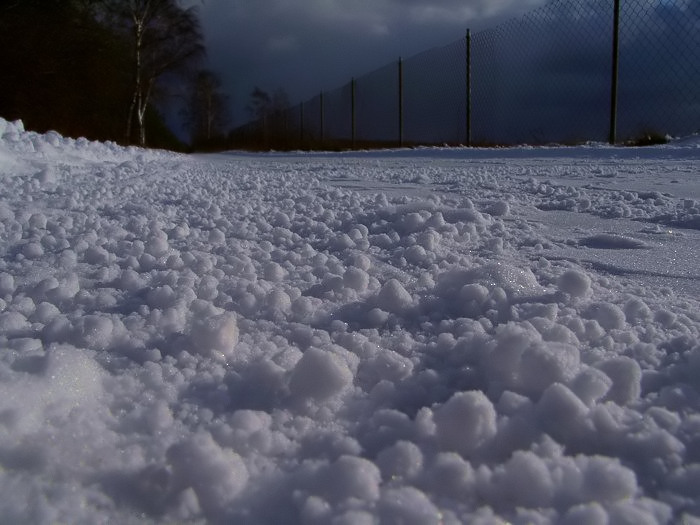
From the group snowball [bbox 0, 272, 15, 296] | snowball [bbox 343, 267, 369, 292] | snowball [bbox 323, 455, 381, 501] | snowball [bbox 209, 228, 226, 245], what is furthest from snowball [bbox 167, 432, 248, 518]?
snowball [bbox 209, 228, 226, 245]

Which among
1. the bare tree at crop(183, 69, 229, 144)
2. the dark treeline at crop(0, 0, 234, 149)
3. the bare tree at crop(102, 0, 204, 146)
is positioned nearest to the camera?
the dark treeline at crop(0, 0, 234, 149)

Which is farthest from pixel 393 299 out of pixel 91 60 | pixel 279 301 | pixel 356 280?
pixel 91 60

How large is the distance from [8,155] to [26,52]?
805 centimetres

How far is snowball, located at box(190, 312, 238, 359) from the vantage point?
1.05m

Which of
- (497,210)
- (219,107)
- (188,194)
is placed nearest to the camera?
(497,210)

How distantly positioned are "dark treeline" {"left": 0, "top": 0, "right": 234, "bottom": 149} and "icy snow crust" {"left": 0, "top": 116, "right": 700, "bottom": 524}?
10003mm

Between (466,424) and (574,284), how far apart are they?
592 mm

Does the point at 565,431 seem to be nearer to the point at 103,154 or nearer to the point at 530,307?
the point at 530,307

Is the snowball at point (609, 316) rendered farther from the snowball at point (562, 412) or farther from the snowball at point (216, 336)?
the snowball at point (216, 336)

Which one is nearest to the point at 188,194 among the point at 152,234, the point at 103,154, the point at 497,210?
the point at 152,234

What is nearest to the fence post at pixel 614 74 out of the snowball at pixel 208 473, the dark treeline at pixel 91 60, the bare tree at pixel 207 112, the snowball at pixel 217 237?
the snowball at pixel 217 237

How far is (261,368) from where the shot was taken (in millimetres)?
964

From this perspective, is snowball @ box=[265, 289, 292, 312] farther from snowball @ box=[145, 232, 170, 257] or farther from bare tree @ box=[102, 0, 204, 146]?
bare tree @ box=[102, 0, 204, 146]

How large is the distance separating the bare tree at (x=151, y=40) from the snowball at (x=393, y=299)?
1432 centimetres
